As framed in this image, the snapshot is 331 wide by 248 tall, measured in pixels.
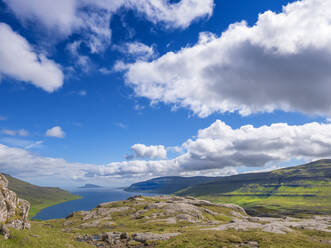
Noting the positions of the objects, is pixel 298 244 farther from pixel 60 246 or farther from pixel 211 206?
pixel 211 206

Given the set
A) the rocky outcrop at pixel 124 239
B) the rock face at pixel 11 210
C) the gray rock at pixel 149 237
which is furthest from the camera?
the gray rock at pixel 149 237

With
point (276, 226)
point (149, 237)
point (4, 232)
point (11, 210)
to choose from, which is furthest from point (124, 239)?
point (276, 226)

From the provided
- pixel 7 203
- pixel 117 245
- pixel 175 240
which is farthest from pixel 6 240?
pixel 175 240

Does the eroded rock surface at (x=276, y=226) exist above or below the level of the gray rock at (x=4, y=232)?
below

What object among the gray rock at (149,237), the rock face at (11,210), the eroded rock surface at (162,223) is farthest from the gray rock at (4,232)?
the gray rock at (149,237)

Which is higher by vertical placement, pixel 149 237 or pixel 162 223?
pixel 149 237

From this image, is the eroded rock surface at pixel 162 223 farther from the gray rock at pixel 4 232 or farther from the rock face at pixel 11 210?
the gray rock at pixel 4 232

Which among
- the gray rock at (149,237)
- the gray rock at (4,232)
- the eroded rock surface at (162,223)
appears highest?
the gray rock at (4,232)

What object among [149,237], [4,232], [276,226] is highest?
[4,232]

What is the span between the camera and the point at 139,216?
388 ft

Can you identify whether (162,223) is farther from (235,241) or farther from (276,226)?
(235,241)

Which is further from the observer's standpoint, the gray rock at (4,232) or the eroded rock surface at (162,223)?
the eroded rock surface at (162,223)

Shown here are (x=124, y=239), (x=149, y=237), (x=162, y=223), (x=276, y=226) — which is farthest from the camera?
→ (x=162, y=223)

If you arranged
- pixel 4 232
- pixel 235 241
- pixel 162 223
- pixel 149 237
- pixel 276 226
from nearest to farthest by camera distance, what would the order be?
pixel 4 232
pixel 235 241
pixel 149 237
pixel 276 226
pixel 162 223
